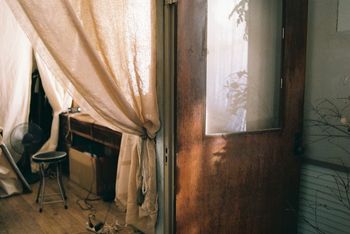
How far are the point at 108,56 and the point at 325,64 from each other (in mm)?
1531

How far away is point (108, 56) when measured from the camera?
1740 millimetres

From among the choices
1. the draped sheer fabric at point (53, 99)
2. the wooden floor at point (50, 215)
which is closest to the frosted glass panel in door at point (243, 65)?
the wooden floor at point (50, 215)

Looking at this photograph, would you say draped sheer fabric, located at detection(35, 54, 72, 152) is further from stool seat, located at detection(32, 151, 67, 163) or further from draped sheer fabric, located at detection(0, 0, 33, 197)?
stool seat, located at detection(32, 151, 67, 163)

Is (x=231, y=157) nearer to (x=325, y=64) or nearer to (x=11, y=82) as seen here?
(x=325, y=64)

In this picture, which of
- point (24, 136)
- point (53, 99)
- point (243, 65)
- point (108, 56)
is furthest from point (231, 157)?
point (53, 99)

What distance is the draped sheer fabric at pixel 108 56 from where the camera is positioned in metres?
1.54

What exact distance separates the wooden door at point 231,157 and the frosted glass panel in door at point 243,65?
0.24 ft

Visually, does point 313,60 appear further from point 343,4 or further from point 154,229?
point 154,229

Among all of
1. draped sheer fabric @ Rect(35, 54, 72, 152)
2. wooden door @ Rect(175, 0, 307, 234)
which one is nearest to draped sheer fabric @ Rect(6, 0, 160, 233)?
wooden door @ Rect(175, 0, 307, 234)

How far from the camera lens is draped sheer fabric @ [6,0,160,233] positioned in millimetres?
1542

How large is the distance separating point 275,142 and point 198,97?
706mm

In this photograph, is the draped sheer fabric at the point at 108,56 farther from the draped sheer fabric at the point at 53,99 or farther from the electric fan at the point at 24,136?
the draped sheer fabric at the point at 53,99

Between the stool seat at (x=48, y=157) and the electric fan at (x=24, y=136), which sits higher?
the electric fan at (x=24, y=136)

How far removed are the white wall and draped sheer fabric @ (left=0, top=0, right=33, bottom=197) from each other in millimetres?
3178
